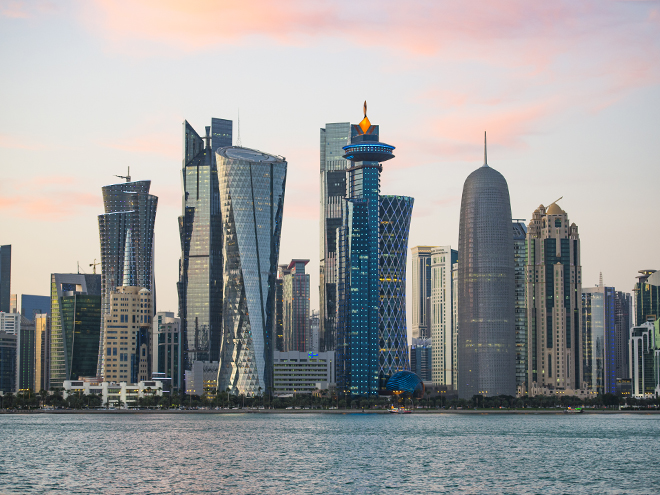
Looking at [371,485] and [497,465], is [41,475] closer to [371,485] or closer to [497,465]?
[371,485]

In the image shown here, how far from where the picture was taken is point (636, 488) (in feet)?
378

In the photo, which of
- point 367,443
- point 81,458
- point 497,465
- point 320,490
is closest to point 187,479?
point 320,490

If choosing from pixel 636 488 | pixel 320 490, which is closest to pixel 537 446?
pixel 636 488

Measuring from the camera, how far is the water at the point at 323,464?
4478 inches

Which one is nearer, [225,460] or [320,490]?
[320,490]

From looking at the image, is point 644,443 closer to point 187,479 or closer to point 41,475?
point 187,479

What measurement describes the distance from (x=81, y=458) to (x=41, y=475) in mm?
21768

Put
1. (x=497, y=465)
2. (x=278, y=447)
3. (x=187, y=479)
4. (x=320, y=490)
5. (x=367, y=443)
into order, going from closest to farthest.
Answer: (x=320, y=490), (x=187, y=479), (x=497, y=465), (x=278, y=447), (x=367, y=443)

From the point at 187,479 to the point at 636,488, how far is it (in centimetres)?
5239

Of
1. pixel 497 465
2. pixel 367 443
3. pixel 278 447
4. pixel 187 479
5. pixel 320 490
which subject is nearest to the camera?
pixel 320 490

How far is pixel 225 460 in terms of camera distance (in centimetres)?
14100

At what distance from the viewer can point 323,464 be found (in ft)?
452

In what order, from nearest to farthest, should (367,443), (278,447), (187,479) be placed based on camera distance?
(187,479) → (278,447) → (367,443)

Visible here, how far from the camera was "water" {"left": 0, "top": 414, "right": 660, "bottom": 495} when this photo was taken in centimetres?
11375
